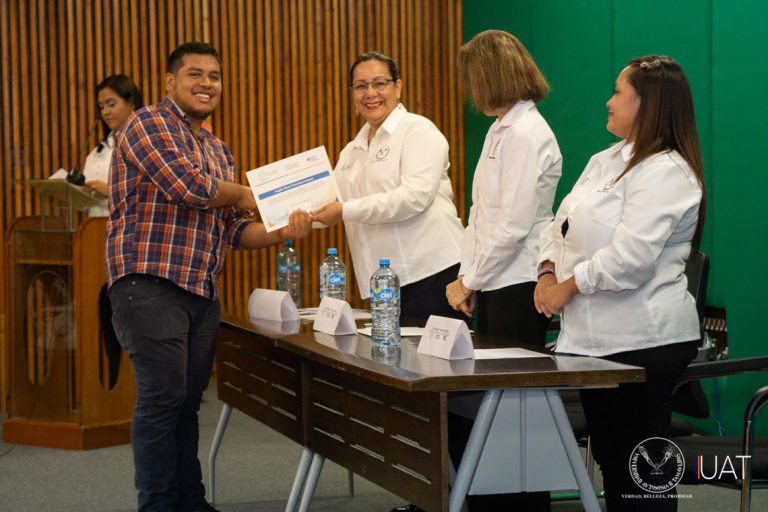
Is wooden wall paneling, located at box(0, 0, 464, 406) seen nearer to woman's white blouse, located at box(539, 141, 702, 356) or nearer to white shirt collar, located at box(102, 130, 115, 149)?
white shirt collar, located at box(102, 130, 115, 149)

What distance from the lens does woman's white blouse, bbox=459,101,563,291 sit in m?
3.19

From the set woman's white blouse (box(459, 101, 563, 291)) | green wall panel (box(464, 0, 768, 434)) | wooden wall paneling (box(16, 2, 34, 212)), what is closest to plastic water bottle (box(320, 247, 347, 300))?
woman's white blouse (box(459, 101, 563, 291))

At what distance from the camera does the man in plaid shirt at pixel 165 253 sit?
3285mm

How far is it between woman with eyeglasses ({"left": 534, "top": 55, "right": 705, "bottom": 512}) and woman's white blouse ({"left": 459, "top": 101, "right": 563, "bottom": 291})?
489 millimetres

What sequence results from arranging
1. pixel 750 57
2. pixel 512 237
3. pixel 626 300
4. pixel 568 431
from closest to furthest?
pixel 568 431, pixel 626 300, pixel 512 237, pixel 750 57

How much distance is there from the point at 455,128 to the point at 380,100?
352cm

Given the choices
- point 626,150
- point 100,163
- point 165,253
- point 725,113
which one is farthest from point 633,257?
point 100,163

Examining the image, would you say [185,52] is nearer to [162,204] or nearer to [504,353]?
[162,204]

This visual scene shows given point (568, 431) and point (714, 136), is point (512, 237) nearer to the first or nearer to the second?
point (568, 431)

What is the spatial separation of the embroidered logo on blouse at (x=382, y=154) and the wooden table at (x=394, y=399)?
2.69ft

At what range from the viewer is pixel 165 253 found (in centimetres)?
331

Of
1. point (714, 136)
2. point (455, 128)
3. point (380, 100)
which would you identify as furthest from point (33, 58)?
point (714, 136)

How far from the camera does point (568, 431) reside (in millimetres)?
2355

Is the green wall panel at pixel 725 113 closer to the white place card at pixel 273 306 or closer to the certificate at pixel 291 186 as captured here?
the certificate at pixel 291 186
